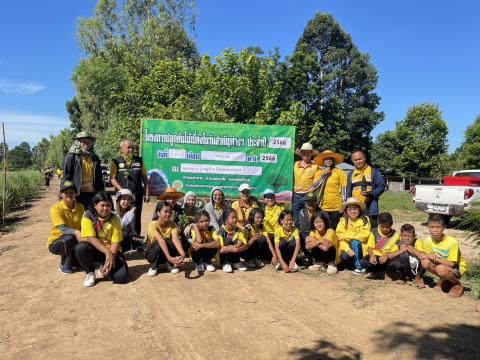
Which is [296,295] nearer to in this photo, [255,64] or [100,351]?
[100,351]

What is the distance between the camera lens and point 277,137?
7824 millimetres

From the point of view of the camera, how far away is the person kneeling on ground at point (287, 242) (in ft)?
18.5

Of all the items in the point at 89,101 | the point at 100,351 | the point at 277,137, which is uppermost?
the point at 89,101

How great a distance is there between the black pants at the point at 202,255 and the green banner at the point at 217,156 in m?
2.41

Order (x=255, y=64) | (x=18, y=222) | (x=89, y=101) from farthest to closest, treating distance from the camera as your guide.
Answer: (x=89, y=101), (x=255, y=64), (x=18, y=222)

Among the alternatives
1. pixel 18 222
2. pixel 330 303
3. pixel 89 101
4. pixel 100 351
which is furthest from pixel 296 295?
pixel 89 101

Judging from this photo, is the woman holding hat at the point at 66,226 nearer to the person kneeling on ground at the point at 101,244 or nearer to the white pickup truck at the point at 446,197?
the person kneeling on ground at the point at 101,244

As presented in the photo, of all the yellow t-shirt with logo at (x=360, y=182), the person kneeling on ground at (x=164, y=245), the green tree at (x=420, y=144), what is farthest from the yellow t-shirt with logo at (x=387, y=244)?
the green tree at (x=420, y=144)

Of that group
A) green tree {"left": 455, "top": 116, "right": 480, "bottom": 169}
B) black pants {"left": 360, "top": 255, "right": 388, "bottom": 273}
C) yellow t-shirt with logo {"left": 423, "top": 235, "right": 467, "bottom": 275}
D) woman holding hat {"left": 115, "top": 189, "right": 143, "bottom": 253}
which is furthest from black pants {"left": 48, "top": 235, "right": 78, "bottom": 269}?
green tree {"left": 455, "top": 116, "right": 480, "bottom": 169}

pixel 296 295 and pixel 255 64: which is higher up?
pixel 255 64

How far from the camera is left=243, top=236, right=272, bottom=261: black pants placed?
5.80 metres

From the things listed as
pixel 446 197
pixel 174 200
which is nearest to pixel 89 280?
pixel 174 200

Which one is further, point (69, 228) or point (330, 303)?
point (69, 228)

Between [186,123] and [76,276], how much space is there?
3.70 metres
